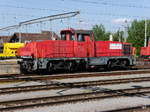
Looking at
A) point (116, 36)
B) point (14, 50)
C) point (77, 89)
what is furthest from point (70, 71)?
point (116, 36)

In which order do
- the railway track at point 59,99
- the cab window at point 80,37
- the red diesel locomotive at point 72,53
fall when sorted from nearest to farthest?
the railway track at point 59,99 → the red diesel locomotive at point 72,53 → the cab window at point 80,37

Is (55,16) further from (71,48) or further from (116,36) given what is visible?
(116,36)

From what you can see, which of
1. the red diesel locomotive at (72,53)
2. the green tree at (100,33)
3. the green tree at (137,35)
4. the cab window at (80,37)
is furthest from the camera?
the green tree at (100,33)

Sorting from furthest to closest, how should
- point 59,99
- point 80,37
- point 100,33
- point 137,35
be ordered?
point 100,33 → point 137,35 → point 80,37 → point 59,99

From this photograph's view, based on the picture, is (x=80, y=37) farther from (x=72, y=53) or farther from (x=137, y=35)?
(x=137, y=35)

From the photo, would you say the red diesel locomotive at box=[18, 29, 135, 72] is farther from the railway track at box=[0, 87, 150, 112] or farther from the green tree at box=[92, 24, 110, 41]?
the green tree at box=[92, 24, 110, 41]

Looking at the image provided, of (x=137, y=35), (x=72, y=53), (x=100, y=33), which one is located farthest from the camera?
(x=100, y=33)

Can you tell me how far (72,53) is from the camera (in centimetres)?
1814

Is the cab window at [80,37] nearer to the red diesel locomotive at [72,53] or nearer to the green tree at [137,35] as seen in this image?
the red diesel locomotive at [72,53]

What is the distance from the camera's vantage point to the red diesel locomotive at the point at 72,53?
1714 cm

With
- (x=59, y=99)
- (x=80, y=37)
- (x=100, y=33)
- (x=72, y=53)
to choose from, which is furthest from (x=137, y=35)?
(x=59, y=99)

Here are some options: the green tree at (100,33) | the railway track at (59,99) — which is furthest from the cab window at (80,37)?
the green tree at (100,33)

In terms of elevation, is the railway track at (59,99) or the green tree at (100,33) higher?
the green tree at (100,33)

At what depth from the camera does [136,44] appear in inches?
2451
